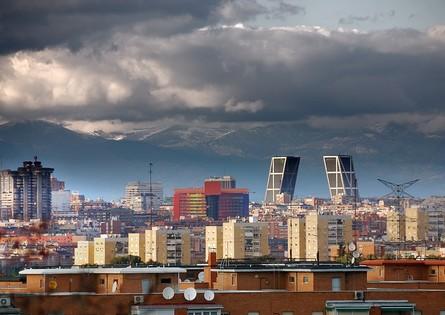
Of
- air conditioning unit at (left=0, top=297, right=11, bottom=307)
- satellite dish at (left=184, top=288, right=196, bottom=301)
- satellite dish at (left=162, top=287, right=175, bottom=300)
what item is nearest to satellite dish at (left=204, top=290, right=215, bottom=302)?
satellite dish at (left=184, top=288, right=196, bottom=301)

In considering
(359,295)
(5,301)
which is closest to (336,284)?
(359,295)

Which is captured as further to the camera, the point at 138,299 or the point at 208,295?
the point at 208,295

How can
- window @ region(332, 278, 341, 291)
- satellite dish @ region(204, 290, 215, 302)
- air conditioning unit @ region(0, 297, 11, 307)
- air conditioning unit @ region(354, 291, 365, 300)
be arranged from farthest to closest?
1. window @ region(332, 278, 341, 291)
2. air conditioning unit @ region(354, 291, 365, 300)
3. satellite dish @ region(204, 290, 215, 302)
4. air conditioning unit @ region(0, 297, 11, 307)

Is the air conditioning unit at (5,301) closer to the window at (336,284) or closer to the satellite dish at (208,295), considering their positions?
the satellite dish at (208,295)

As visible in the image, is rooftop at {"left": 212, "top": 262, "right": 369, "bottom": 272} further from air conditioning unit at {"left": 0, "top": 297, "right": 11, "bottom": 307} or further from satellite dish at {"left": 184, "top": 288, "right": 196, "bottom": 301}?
air conditioning unit at {"left": 0, "top": 297, "right": 11, "bottom": 307}

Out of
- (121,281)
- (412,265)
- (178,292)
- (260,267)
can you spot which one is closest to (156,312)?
(178,292)

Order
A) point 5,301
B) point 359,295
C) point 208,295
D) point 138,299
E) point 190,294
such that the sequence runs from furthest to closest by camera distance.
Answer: point 359,295 < point 208,295 < point 138,299 < point 190,294 < point 5,301

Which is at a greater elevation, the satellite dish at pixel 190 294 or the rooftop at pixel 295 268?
the rooftop at pixel 295 268

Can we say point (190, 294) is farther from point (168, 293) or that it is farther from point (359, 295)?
point (359, 295)

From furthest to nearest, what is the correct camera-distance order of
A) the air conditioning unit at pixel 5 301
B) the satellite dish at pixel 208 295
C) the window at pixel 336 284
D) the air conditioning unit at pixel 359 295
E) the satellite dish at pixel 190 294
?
the window at pixel 336 284 < the air conditioning unit at pixel 359 295 < the satellite dish at pixel 208 295 < the satellite dish at pixel 190 294 < the air conditioning unit at pixel 5 301

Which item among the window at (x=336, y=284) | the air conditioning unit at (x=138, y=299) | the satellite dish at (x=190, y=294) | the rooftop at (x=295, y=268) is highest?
the rooftop at (x=295, y=268)

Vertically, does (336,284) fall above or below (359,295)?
above

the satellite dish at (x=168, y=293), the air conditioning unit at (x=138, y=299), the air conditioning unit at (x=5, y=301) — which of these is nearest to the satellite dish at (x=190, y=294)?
the satellite dish at (x=168, y=293)

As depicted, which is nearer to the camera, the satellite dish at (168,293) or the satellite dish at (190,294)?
the satellite dish at (168,293)
